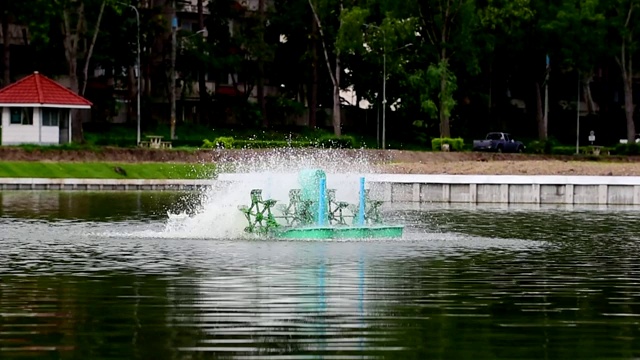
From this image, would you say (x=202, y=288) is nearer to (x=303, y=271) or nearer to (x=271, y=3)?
(x=303, y=271)

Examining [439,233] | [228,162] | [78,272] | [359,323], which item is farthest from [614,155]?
[359,323]

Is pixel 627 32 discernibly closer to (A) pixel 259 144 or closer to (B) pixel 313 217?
(A) pixel 259 144

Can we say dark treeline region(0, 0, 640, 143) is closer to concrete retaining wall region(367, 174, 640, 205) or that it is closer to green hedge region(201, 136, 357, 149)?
green hedge region(201, 136, 357, 149)

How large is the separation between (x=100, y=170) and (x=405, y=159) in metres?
20.9

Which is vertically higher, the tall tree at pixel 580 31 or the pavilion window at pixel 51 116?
the tall tree at pixel 580 31

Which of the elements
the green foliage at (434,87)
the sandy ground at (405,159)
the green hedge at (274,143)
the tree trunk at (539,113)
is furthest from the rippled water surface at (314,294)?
the tree trunk at (539,113)

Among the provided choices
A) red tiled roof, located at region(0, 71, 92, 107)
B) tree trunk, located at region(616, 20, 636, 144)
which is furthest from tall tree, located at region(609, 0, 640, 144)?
red tiled roof, located at region(0, 71, 92, 107)

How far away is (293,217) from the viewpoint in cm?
4588

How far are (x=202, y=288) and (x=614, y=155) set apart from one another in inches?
3153

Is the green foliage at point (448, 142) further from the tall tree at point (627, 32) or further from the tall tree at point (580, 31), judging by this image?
the tall tree at point (627, 32)

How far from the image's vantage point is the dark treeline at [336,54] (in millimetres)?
113000

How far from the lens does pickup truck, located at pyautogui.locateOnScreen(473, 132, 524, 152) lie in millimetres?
119125

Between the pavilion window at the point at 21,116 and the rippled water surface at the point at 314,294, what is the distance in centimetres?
4632

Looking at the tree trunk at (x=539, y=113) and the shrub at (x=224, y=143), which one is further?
the tree trunk at (x=539, y=113)
